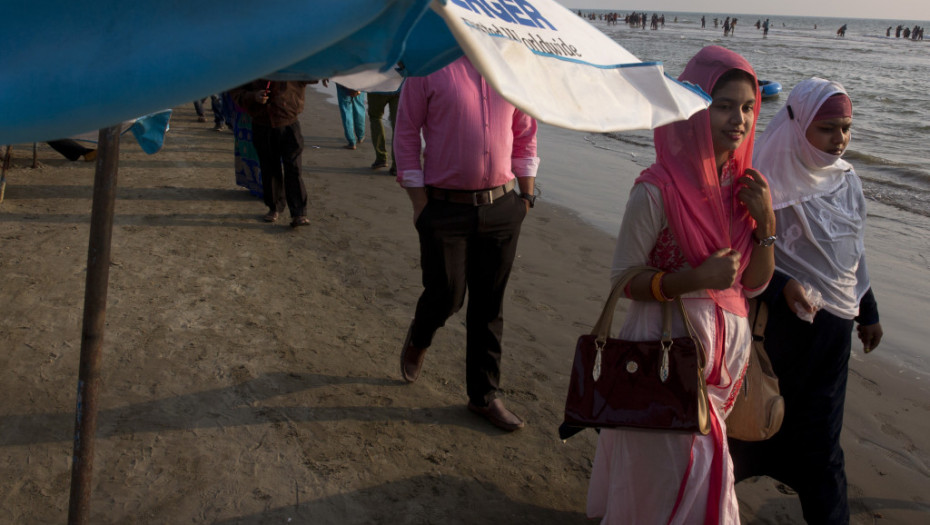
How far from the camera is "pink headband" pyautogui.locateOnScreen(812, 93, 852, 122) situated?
2.61 metres

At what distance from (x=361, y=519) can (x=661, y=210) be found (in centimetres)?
167

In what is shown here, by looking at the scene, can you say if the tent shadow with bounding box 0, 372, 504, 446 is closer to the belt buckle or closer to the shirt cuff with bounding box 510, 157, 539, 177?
the belt buckle

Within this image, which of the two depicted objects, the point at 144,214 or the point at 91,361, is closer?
the point at 91,361

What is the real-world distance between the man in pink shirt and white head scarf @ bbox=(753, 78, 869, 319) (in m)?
1.15

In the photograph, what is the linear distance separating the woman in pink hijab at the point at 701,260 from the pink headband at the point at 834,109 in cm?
42

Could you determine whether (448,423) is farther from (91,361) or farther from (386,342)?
(91,361)

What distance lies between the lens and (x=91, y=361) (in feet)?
6.18

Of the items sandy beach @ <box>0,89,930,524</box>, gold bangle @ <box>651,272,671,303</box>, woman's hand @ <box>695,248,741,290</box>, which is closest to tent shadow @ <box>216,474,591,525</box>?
sandy beach @ <box>0,89,930,524</box>

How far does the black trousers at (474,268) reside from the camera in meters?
3.16

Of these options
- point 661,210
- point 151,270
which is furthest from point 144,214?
point 661,210

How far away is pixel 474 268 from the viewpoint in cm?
332

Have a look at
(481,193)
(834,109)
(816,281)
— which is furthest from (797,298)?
(481,193)

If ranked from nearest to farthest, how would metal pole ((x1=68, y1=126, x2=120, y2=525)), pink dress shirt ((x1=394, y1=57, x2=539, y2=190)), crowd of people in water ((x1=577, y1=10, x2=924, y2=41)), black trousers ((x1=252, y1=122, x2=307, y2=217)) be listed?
metal pole ((x1=68, y1=126, x2=120, y2=525))
pink dress shirt ((x1=394, y1=57, x2=539, y2=190))
black trousers ((x1=252, y1=122, x2=307, y2=217))
crowd of people in water ((x1=577, y1=10, x2=924, y2=41))

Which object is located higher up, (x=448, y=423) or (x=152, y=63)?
(x=152, y=63)
